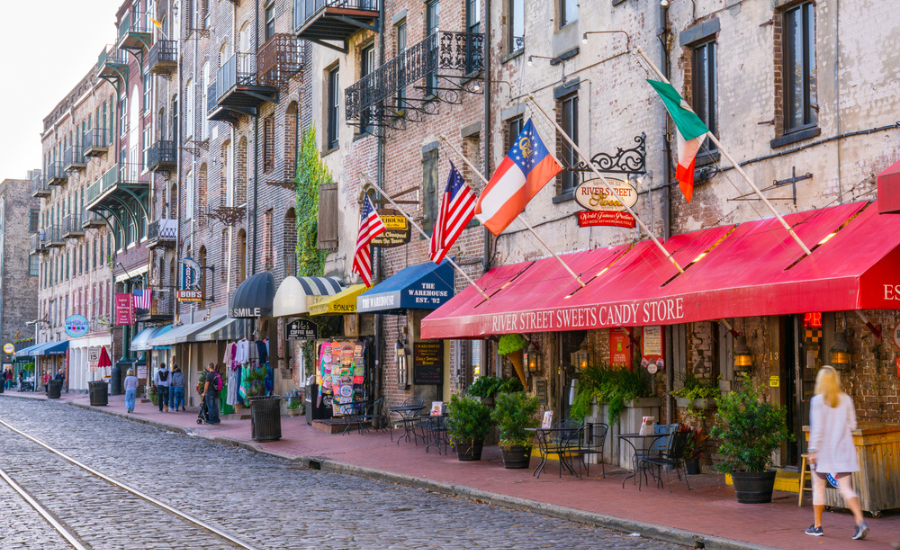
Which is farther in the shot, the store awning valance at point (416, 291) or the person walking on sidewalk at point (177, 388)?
the person walking on sidewalk at point (177, 388)

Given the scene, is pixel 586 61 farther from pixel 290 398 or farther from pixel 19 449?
pixel 290 398

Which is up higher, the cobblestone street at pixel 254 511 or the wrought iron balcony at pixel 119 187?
the wrought iron balcony at pixel 119 187

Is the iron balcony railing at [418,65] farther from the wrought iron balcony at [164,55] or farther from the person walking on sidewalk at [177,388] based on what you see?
the wrought iron balcony at [164,55]

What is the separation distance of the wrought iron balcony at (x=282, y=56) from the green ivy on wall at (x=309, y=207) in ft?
7.26

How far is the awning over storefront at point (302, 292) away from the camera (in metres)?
26.2

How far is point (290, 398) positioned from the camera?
30875 millimetres

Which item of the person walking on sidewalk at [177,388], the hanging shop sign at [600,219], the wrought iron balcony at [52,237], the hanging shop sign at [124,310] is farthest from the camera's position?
the wrought iron balcony at [52,237]

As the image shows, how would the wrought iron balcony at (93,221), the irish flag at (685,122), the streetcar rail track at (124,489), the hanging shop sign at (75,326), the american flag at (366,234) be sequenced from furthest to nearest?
the wrought iron balcony at (93,221) → the hanging shop sign at (75,326) → the american flag at (366,234) → the irish flag at (685,122) → the streetcar rail track at (124,489)

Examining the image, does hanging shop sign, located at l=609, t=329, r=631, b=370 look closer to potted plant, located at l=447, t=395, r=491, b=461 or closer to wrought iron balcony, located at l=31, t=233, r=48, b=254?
potted plant, located at l=447, t=395, r=491, b=461

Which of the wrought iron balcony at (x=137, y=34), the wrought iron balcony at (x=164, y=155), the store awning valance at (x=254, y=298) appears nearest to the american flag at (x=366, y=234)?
the store awning valance at (x=254, y=298)

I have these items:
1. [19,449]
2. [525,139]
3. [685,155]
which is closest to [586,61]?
[525,139]

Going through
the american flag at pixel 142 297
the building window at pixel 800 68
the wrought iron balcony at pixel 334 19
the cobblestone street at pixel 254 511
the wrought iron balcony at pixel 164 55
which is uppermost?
the wrought iron balcony at pixel 164 55

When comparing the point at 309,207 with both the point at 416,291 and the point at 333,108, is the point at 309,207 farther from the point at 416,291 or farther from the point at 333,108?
the point at 416,291

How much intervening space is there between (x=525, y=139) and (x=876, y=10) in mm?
5073
